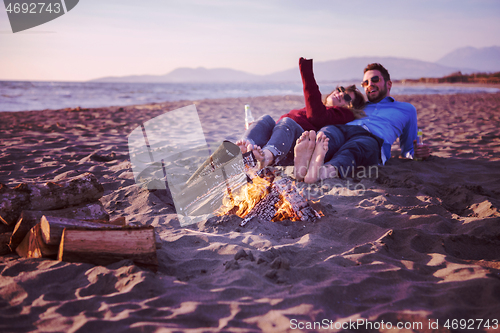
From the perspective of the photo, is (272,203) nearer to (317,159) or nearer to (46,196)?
(317,159)

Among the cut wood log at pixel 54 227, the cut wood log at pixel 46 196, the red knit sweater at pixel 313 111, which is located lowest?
the cut wood log at pixel 54 227

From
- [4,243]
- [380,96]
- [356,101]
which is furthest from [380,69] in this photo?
[4,243]

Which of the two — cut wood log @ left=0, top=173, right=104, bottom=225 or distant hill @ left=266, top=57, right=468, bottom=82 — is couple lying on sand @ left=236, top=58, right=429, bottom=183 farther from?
distant hill @ left=266, top=57, right=468, bottom=82

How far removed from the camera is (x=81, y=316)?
4.72 ft

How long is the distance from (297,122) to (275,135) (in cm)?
64

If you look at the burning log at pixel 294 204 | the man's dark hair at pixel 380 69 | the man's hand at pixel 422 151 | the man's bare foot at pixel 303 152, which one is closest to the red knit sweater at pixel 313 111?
the man's bare foot at pixel 303 152

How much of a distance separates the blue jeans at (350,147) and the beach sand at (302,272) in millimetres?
328

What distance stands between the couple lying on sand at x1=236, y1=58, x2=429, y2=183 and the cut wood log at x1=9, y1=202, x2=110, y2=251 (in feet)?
5.25

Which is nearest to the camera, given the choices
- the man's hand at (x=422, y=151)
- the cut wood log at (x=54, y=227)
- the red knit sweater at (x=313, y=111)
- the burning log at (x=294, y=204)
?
Answer: the cut wood log at (x=54, y=227)

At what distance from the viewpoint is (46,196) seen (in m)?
2.17

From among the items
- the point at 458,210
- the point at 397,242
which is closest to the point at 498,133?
the point at 458,210

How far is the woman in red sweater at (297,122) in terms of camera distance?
134 inches

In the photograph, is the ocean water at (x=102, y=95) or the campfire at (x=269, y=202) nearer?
the campfire at (x=269, y=202)

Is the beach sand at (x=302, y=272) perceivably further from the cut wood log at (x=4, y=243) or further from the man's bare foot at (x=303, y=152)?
the man's bare foot at (x=303, y=152)
